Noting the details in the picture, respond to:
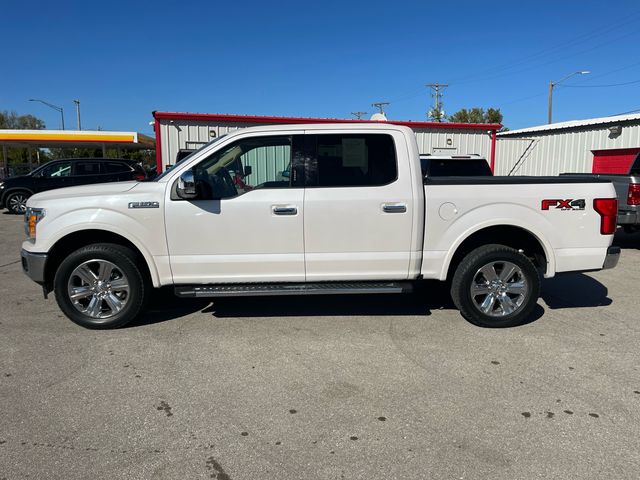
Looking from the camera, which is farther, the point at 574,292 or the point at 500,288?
the point at 574,292

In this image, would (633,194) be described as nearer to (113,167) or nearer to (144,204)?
(144,204)

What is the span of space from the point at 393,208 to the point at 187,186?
1.97 metres

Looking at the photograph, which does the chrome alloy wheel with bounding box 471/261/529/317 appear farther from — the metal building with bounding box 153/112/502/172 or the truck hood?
the metal building with bounding box 153/112/502/172

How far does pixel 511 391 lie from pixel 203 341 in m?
2.71

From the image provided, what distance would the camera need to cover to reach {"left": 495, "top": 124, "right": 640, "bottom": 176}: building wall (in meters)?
17.5

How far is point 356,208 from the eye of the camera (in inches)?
190

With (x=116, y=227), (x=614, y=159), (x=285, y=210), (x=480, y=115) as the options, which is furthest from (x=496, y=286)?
(x=480, y=115)

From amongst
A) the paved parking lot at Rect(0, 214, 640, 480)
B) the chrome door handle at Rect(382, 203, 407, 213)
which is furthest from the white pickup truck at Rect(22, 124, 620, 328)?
the paved parking lot at Rect(0, 214, 640, 480)

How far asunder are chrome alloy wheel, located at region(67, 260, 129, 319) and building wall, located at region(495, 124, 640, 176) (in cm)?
1736

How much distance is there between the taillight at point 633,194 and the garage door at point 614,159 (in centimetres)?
903

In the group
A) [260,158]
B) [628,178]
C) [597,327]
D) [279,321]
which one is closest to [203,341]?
[279,321]

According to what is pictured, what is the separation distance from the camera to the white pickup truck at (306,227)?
4.80 m

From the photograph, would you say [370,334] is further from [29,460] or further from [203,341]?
[29,460]

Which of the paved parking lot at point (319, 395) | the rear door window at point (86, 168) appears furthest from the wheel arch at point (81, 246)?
the rear door window at point (86, 168)
